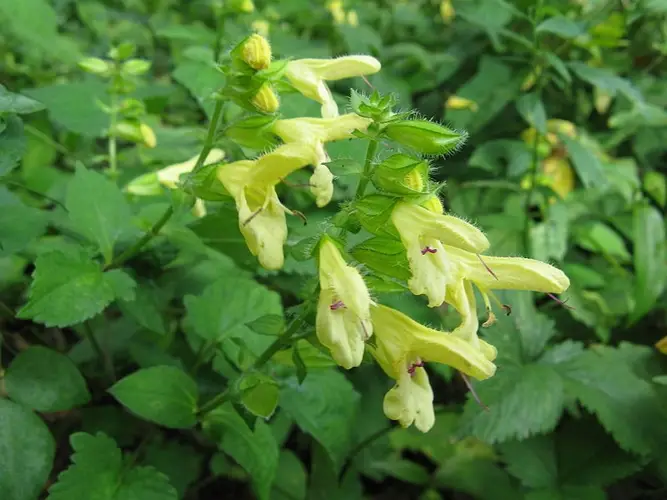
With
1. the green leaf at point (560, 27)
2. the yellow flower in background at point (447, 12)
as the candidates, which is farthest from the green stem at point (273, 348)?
the yellow flower in background at point (447, 12)

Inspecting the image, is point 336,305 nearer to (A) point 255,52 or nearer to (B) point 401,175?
(B) point 401,175

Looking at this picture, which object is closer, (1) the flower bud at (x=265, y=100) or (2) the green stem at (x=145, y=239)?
(1) the flower bud at (x=265, y=100)

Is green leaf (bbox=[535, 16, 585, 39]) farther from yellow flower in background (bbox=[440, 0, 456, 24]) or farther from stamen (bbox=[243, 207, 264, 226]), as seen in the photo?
stamen (bbox=[243, 207, 264, 226])

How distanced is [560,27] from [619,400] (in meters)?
0.84

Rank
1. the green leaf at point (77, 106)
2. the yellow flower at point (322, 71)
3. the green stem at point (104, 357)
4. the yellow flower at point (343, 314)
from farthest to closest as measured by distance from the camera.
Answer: the green leaf at point (77, 106) < the green stem at point (104, 357) < the yellow flower at point (322, 71) < the yellow flower at point (343, 314)

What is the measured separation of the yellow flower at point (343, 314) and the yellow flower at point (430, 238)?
0.06 metres

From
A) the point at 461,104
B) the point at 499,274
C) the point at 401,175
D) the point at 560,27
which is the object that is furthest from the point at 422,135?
the point at 461,104

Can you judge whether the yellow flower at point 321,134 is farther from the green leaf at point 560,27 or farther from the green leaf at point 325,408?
the green leaf at point 560,27

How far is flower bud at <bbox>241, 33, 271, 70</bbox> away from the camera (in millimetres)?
770

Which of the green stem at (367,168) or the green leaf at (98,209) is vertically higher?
the green stem at (367,168)

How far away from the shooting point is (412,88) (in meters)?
1.82

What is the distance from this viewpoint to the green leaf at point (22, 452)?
2.59 ft

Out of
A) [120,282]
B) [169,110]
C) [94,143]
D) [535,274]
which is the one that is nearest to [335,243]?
[535,274]

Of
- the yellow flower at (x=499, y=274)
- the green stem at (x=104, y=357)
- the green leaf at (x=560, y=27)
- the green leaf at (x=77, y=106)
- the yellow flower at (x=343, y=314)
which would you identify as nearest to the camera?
the yellow flower at (x=343, y=314)
